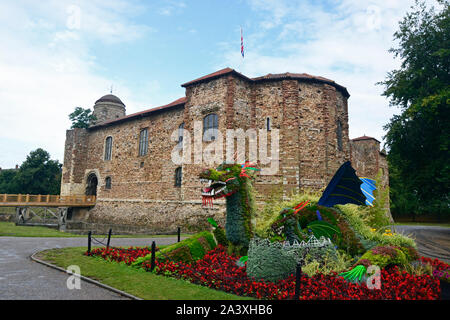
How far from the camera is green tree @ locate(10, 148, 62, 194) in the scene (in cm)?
3844

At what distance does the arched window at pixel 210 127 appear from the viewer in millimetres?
17406

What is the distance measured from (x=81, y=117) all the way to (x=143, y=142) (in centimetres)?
1511

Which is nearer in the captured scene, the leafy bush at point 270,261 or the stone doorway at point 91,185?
the leafy bush at point 270,261

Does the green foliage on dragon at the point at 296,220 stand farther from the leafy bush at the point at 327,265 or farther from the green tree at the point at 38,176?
the green tree at the point at 38,176

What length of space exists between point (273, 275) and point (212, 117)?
43.1 feet

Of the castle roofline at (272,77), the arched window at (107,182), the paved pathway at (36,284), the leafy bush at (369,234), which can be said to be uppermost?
the castle roofline at (272,77)

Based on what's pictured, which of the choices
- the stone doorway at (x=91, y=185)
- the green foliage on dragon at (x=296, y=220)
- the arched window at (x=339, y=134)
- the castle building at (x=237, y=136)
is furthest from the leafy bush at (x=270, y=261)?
the stone doorway at (x=91, y=185)

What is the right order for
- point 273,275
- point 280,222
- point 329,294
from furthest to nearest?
point 280,222 < point 273,275 < point 329,294

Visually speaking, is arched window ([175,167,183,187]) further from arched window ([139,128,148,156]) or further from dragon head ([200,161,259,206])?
dragon head ([200,161,259,206])

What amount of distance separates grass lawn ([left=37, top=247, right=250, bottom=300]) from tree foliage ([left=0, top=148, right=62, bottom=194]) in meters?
35.4

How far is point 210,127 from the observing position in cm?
1769

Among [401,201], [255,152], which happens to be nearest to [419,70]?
[255,152]

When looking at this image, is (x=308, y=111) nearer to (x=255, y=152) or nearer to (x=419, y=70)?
(x=255, y=152)
